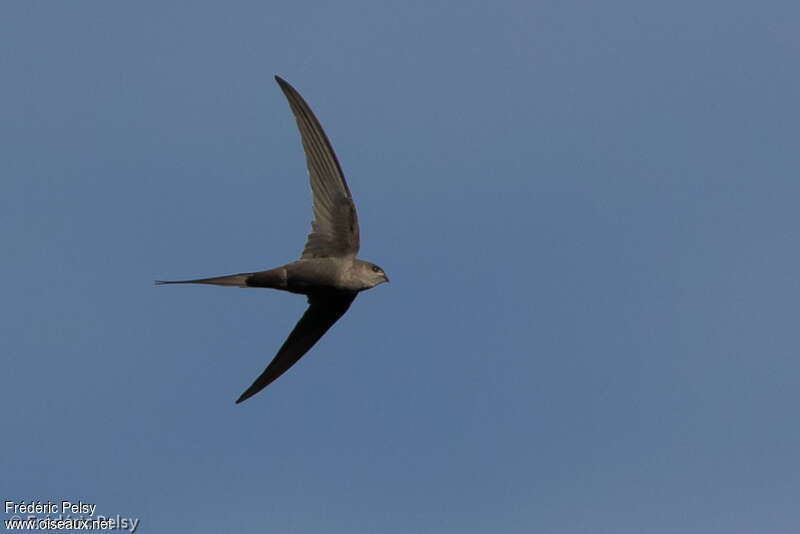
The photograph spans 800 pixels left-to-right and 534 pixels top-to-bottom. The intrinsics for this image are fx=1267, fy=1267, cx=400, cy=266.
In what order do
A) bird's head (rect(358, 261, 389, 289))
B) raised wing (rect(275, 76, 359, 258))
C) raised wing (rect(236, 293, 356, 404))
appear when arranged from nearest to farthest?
1. raised wing (rect(275, 76, 359, 258))
2. bird's head (rect(358, 261, 389, 289))
3. raised wing (rect(236, 293, 356, 404))

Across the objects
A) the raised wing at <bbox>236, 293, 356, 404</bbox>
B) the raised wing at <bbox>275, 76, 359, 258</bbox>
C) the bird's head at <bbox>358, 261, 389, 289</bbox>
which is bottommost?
the raised wing at <bbox>236, 293, 356, 404</bbox>

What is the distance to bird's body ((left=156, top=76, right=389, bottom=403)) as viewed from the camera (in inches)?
509

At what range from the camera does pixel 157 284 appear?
11.4 meters

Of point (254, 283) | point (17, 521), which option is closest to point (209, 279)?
point (254, 283)

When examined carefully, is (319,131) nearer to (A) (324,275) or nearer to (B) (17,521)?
(A) (324,275)

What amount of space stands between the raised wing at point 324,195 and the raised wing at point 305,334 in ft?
2.79

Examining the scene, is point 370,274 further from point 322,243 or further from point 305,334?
point 305,334

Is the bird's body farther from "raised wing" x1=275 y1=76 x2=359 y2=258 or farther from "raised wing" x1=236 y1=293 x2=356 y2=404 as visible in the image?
"raised wing" x1=236 y1=293 x2=356 y2=404

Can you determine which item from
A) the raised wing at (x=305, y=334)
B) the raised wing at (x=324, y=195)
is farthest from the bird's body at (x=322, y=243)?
the raised wing at (x=305, y=334)

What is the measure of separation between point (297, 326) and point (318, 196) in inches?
69.0

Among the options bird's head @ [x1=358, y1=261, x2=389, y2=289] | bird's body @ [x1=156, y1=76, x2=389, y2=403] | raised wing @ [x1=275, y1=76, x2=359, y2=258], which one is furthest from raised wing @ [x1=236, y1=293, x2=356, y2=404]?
raised wing @ [x1=275, y1=76, x2=359, y2=258]

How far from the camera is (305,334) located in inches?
559

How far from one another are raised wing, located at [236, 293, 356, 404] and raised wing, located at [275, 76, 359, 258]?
2.79 ft

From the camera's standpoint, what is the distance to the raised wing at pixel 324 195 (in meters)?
12.9
